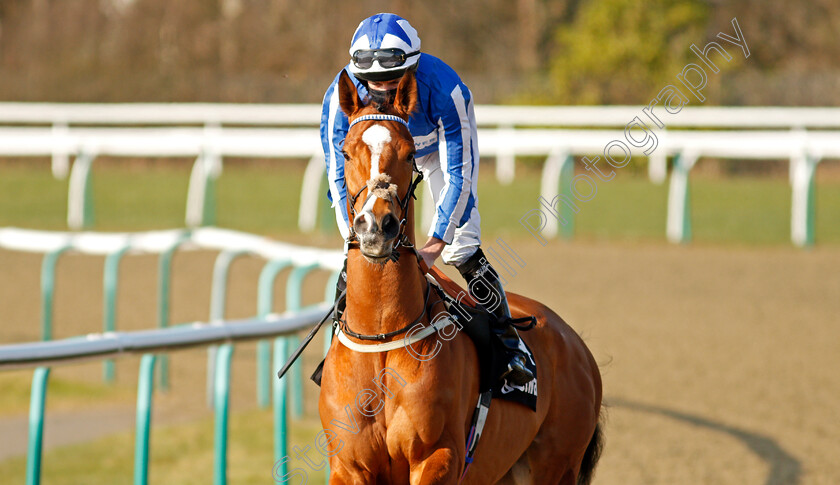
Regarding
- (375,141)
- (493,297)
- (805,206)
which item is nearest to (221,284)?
(493,297)

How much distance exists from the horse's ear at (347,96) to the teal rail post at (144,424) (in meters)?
1.65

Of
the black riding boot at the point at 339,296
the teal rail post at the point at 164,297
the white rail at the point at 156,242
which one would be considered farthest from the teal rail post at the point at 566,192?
the black riding boot at the point at 339,296

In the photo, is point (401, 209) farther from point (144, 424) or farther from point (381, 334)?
point (144, 424)

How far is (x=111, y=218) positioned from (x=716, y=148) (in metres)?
7.82

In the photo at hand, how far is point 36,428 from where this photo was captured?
13.4ft

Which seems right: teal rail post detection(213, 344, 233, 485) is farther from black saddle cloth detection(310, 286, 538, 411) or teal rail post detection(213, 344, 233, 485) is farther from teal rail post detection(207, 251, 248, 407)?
teal rail post detection(207, 251, 248, 407)

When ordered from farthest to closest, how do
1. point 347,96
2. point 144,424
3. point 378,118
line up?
point 144,424 → point 347,96 → point 378,118

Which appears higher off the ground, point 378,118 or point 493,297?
point 378,118

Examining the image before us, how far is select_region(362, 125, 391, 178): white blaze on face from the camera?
10.3 ft

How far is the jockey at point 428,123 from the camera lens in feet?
11.2

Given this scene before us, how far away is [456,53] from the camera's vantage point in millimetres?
32688

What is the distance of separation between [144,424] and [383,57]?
73.8 inches

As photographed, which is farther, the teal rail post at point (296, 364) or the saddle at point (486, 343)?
the teal rail post at point (296, 364)

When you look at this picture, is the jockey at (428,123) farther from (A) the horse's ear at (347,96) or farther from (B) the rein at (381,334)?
(B) the rein at (381,334)
